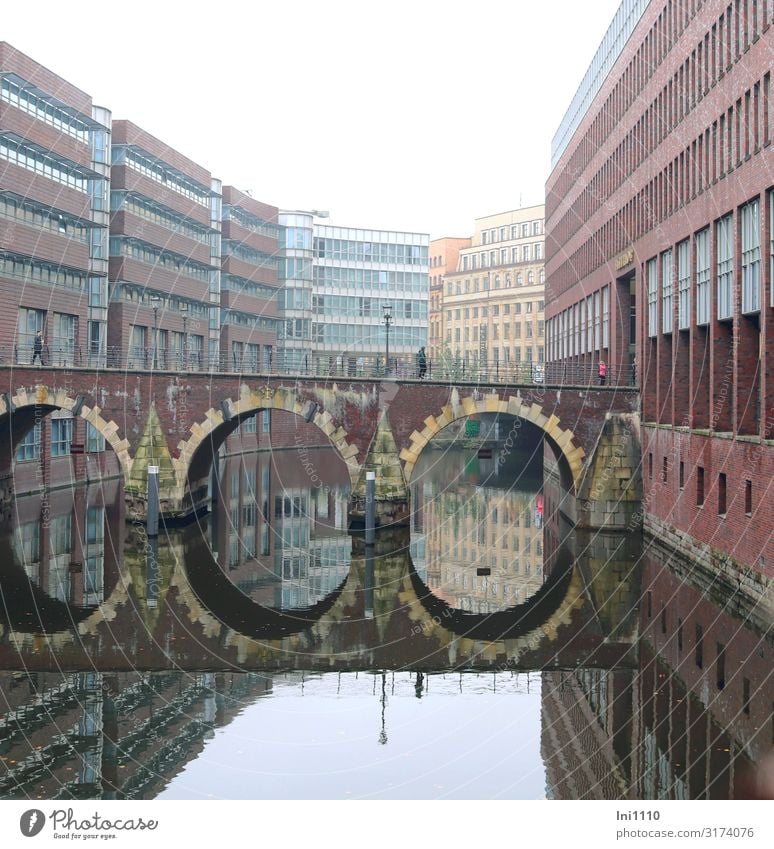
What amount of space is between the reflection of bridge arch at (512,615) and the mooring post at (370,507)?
8744 mm

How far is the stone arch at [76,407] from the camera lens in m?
Result: 50.7

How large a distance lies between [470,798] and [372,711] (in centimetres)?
553

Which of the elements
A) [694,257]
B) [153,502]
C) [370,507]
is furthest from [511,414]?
[153,502]

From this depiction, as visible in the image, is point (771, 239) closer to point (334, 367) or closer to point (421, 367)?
point (421, 367)

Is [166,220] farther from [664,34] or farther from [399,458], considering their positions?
[664,34]

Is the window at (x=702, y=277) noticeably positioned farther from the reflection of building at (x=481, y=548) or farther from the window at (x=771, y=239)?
the reflection of building at (x=481, y=548)

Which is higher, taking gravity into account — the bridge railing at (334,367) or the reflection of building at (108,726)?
the bridge railing at (334,367)

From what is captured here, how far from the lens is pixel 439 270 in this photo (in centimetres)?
14362

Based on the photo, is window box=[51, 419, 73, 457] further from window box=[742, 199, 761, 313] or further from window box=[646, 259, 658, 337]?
window box=[742, 199, 761, 313]

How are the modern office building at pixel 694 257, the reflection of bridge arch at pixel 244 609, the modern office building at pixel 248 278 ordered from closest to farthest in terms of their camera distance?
the reflection of bridge arch at pixel 244 609, the modern office building at pixel 694 257, the modern office building at pixel 248 278

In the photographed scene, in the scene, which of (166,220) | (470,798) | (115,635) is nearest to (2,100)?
Answer: (166,220)

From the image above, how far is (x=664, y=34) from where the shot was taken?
46938 millimetres

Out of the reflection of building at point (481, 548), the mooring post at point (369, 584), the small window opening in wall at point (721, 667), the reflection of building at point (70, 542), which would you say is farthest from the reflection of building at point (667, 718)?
the reflection of building at point (70, 542)

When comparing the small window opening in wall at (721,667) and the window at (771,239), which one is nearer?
the small window opening in wall at (721,667)
